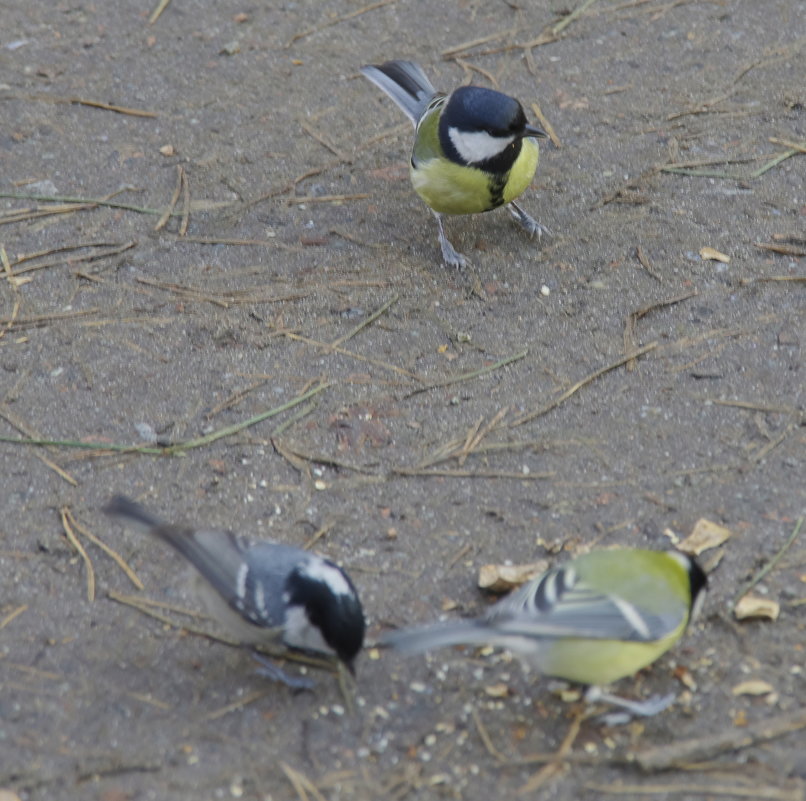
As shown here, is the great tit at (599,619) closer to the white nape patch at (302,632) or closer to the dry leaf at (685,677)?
the dry leaf at (685,677)

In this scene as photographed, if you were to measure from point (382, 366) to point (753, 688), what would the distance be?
198 centimetres

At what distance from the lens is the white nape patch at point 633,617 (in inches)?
114

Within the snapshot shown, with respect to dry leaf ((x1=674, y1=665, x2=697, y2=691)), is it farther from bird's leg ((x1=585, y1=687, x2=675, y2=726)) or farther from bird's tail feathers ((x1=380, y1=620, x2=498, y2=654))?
bird's tail feathers ((x1=380, y1=620, x2=498, y2=654))

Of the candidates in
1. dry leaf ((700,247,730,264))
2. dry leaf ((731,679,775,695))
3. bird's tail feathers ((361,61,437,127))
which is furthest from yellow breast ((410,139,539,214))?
dry leaf ((731,679,775,695))

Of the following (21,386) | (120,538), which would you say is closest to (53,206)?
(21,386)

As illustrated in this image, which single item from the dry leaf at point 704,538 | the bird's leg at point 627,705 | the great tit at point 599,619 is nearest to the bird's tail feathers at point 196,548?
the great tit at point 599,619

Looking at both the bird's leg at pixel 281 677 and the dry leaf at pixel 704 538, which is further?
the dry leaf at pixel 704 538

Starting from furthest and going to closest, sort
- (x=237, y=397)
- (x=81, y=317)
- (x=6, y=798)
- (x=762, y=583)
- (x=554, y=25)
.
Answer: (x=554, y=25) → (x=81, y=317) → (x=237, y=397) → (x=762, y=583) → (x=6, y=798)

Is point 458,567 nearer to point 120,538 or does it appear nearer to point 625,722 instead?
point 625,722

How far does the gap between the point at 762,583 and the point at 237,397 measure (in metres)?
2.03

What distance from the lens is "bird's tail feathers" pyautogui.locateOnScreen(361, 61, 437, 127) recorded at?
5359 millimetres

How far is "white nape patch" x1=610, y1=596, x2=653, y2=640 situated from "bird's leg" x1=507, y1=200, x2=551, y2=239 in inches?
98.6

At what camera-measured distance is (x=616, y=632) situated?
2.88 meters

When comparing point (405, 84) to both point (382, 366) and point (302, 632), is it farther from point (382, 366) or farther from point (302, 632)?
point (302, 632)
